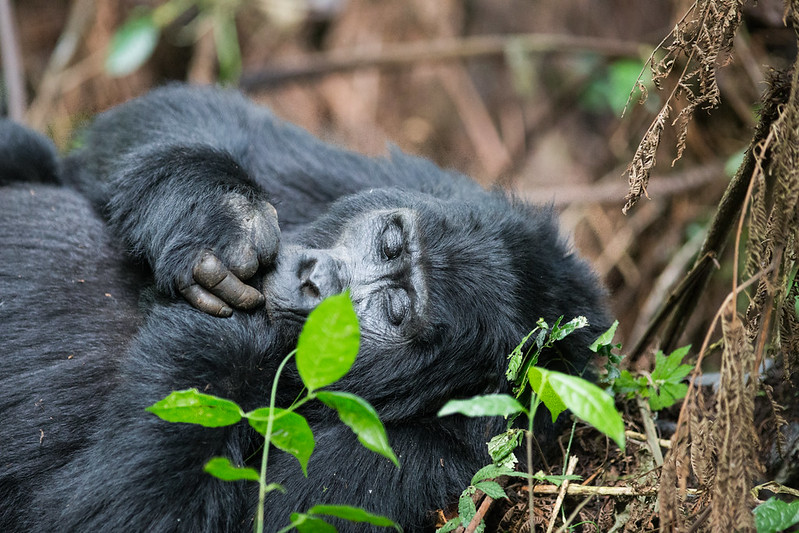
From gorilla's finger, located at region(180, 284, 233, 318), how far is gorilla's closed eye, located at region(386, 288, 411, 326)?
21.8 inches

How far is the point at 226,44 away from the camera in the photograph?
5.79 metres

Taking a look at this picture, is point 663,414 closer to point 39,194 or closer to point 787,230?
point 787,230

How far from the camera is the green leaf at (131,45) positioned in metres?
5.30

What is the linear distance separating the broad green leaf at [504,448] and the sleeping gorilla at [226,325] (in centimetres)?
20

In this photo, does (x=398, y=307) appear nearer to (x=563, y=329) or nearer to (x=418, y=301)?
(x=418, y=301)

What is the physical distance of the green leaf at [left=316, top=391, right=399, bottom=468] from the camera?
1641 millimetres

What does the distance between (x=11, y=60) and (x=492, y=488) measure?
4.54 m

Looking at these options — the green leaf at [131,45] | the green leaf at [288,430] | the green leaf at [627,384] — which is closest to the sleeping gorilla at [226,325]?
the green leaf at [627,384]

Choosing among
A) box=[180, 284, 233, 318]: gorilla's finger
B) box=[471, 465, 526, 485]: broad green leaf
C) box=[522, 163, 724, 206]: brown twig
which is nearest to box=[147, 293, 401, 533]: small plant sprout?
box=[471, 465, 526, 485]: broad green leaf

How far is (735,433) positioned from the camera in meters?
1.72

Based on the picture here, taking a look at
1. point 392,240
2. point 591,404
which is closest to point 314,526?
point 591,404

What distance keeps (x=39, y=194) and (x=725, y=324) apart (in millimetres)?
2621

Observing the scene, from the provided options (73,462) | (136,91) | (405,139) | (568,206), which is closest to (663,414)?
(73,462)

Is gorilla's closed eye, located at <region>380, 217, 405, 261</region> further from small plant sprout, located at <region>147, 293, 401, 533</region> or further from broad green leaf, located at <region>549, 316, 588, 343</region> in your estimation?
small plant sprout, located at <region>147, 293, 401, 533</region>
